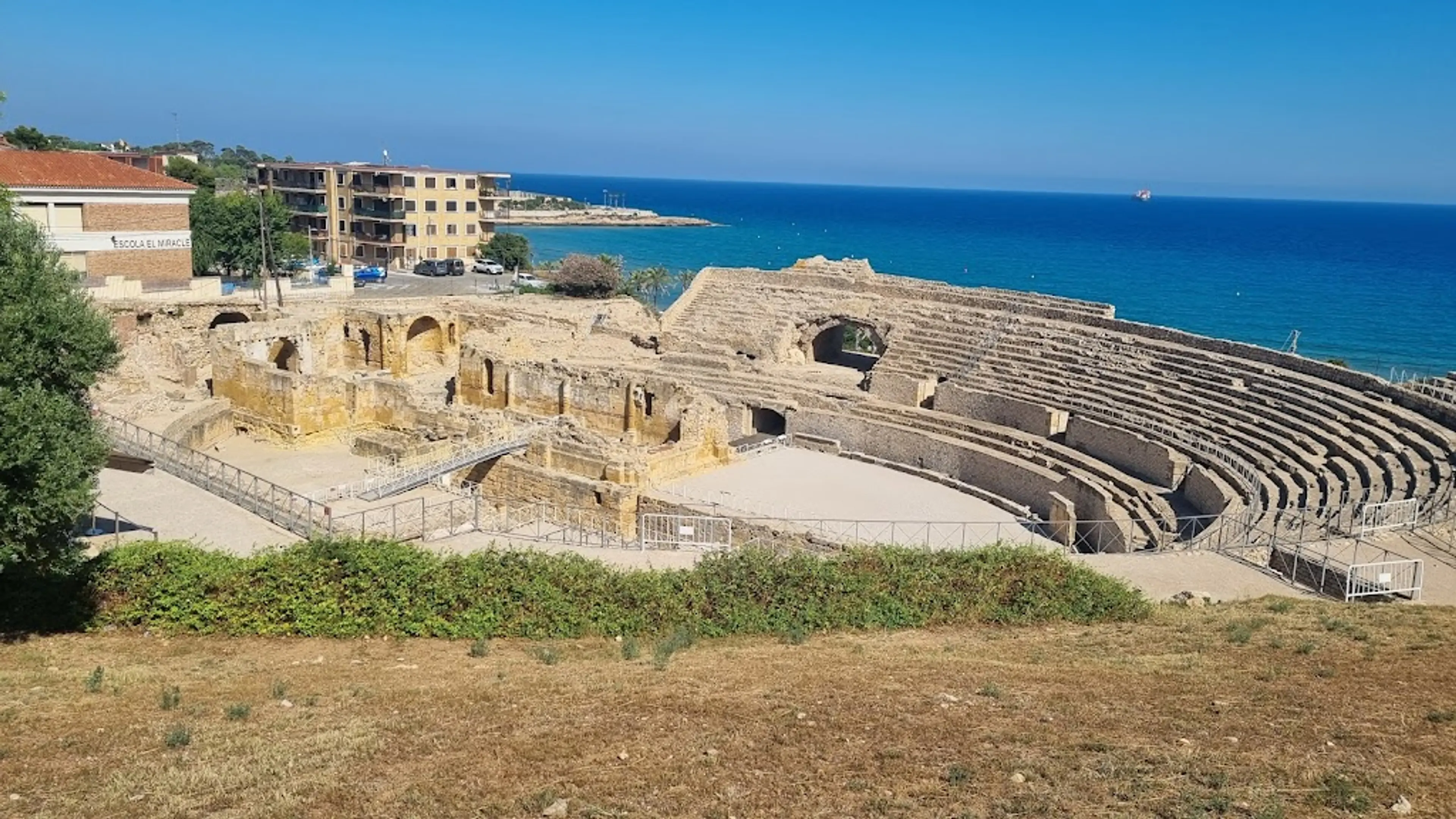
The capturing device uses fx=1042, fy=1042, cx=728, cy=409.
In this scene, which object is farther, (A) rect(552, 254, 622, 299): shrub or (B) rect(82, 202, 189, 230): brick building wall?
(A) rect(552, 254, 622, 299): shrub

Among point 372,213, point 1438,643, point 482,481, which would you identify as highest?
point 372,213

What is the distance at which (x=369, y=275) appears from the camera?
53.7 m

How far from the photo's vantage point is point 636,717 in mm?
11180

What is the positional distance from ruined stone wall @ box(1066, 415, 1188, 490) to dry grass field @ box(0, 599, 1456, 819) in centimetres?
1033

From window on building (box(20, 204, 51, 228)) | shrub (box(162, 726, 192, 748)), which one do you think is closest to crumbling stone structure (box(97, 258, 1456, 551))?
window on building (box(20, 204, 51, 228))

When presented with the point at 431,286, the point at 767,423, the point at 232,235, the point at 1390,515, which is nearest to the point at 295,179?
the point at 232,235

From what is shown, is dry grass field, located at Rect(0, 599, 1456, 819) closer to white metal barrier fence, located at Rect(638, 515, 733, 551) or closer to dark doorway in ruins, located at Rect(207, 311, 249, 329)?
white metal barrier fence, located at Rect(638, 515, 733, 551)

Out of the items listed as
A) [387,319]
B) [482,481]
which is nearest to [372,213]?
[387,319]

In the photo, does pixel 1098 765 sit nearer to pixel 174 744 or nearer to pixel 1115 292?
pixel 174 744

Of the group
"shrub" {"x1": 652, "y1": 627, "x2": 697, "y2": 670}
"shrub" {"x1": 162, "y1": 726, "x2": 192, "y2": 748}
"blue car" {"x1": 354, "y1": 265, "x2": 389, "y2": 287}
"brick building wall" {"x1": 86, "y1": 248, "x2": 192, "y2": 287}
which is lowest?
"shrub" {"x1": 652, "y1": 627, "x2": 697, "y2": 670}

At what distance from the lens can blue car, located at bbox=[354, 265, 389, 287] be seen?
172ft

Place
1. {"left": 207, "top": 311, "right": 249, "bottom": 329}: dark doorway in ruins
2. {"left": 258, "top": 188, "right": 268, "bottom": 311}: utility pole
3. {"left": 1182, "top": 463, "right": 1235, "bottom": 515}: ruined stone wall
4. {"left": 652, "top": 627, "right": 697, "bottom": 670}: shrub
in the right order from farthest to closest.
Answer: {"left": 258, "top": 188, "right": 268, "bottom": 311}: utility pole, {"left": 207, "top": 311, "right": 249, "bottom": 329}: dark doorway in ruins, {"left": 1182, "top": 463, "right": 1235, "bottom": 515}: ruined stone wall, {"left": 652, "top": 627, "right": 697, "bottom": 670}: shrub

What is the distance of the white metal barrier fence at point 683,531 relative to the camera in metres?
21.4

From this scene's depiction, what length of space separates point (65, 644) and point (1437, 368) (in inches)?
2395
